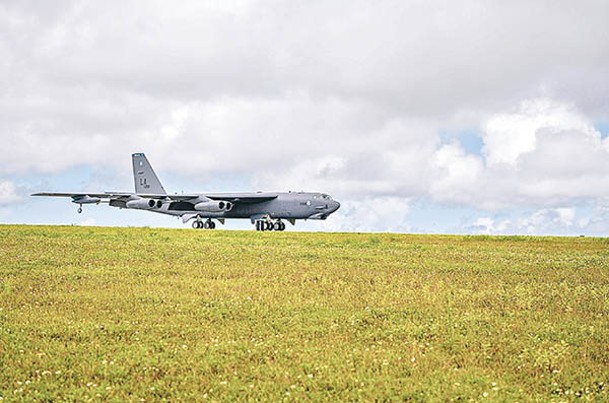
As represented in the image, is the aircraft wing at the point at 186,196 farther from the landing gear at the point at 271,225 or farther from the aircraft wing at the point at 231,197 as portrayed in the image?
the landing gear at the point at 271,225

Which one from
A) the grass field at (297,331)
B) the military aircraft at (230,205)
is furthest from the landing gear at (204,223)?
the grass field at (297,331)

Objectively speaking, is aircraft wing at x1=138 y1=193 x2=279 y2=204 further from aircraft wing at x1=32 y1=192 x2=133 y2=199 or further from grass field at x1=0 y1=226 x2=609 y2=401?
grass field at x1=0 y1=226 x2=609 y2=401

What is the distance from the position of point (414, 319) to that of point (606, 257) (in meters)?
22.0

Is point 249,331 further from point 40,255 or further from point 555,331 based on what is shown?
point 40,255

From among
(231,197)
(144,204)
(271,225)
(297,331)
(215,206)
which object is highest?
(231,197)

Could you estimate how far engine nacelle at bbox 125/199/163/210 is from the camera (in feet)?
218

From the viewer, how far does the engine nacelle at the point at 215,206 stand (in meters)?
66.1

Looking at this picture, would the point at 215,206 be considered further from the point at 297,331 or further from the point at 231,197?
the point at 297,331

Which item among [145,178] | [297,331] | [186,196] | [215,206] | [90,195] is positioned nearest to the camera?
[297,331]

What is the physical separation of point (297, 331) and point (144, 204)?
5519 cm

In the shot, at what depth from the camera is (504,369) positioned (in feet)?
37.0

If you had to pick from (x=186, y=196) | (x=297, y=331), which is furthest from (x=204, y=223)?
(x=297, y=331)

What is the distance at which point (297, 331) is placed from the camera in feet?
44.9

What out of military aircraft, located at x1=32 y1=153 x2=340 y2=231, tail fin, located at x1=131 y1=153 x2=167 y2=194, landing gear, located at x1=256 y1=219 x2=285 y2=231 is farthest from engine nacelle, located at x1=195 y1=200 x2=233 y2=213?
tail fin, located at x1=131 y1=153 x2=167 y2=194
